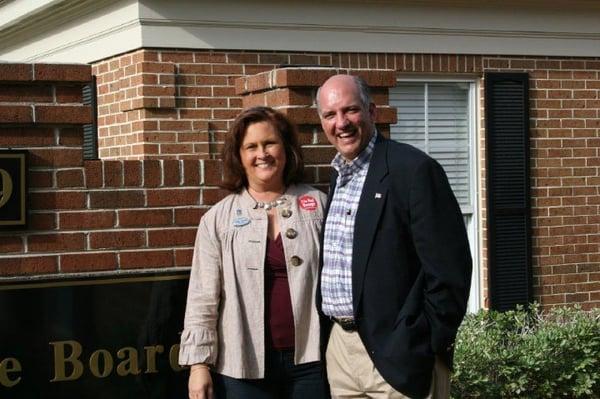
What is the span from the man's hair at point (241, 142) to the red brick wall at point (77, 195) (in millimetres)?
531

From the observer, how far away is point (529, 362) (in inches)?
261

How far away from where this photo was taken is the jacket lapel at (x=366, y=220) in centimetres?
414

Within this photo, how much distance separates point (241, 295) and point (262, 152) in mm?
565

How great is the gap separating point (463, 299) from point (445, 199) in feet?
1.18

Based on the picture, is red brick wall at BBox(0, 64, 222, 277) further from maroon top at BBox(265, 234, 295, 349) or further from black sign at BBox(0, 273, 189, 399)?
maroon top at BBox(265, 234, 295, 349)

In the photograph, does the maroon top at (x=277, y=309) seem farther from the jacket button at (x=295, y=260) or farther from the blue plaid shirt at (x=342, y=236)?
the blue plaid shirt at (x=342, y=236)

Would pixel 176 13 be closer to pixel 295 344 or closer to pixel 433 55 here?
pixel 433 55

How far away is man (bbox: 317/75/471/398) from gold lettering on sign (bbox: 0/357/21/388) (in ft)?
4.43

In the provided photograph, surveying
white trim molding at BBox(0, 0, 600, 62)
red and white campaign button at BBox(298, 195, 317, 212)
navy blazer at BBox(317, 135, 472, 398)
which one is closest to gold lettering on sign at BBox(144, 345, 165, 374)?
red and white campaign button at BBox(298, 195, 317, 212)

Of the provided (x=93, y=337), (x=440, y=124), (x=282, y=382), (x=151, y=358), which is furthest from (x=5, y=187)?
(x=440, y=124)

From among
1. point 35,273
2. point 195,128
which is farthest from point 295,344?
point 195,128

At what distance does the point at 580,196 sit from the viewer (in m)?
9.28

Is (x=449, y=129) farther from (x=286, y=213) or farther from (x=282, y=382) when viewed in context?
(x=282, y=382)

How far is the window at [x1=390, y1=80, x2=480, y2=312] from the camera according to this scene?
8.84 m
